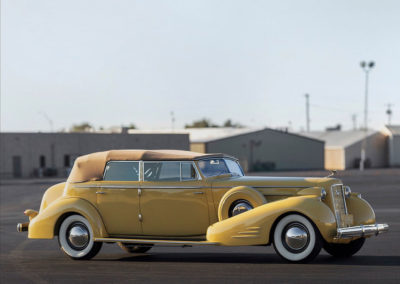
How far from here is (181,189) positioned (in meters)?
12.2

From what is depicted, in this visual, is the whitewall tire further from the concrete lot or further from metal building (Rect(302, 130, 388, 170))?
metal building (Rect(302, 130, 388, 170))

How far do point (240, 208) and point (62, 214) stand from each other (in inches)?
125

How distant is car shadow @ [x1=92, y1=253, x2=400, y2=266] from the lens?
452 inches

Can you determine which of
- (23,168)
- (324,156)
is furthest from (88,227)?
(324,156)

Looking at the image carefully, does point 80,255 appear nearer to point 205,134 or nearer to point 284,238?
point 284,238

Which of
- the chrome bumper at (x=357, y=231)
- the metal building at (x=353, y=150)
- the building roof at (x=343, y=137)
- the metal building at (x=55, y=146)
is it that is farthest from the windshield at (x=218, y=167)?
the building roof at (x=343, y=137)

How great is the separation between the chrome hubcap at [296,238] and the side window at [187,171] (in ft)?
6.24

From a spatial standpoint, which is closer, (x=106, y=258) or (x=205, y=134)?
(x=106, y=258)

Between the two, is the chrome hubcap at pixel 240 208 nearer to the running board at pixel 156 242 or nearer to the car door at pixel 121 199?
the running board at pixel 156 242

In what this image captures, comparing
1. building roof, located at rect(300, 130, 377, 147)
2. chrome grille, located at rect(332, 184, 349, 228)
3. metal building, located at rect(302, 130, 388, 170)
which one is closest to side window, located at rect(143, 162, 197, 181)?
chrome grille, located at rect(332, 184, 349, 228)

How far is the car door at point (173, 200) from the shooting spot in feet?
39.5

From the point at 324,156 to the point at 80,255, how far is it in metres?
80.4

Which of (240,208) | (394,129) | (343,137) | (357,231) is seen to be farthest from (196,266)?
(394,129)

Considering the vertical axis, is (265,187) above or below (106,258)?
above
